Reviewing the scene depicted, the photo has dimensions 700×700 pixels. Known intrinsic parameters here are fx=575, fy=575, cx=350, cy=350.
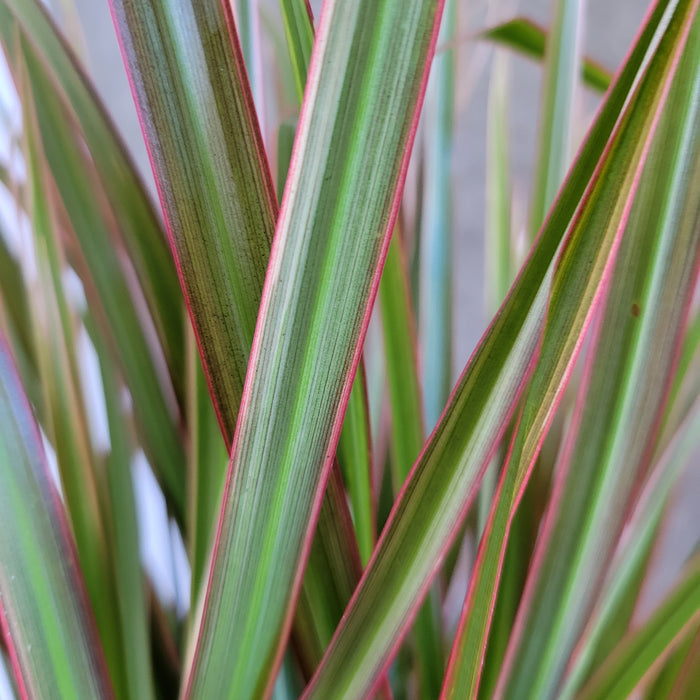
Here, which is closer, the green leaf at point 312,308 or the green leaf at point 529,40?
the green leaf at point 312,308

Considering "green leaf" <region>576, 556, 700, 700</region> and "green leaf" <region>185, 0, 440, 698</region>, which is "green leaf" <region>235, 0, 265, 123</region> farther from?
"green leaf" <region>576, 556, 700, 700</region>

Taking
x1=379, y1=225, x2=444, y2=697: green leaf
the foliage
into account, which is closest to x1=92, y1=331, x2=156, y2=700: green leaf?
the foliage

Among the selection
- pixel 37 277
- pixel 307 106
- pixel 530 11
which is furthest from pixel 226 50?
pixel 530 11

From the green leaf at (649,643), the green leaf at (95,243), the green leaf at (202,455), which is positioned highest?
the green leaf at (95,243)

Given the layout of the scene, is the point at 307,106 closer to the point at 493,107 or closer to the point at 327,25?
the point at 327,25

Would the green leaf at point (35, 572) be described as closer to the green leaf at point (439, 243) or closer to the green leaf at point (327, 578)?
the green leaf at point (327, 578)

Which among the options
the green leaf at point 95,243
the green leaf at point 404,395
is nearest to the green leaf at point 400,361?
the green leaf at point 404,395
